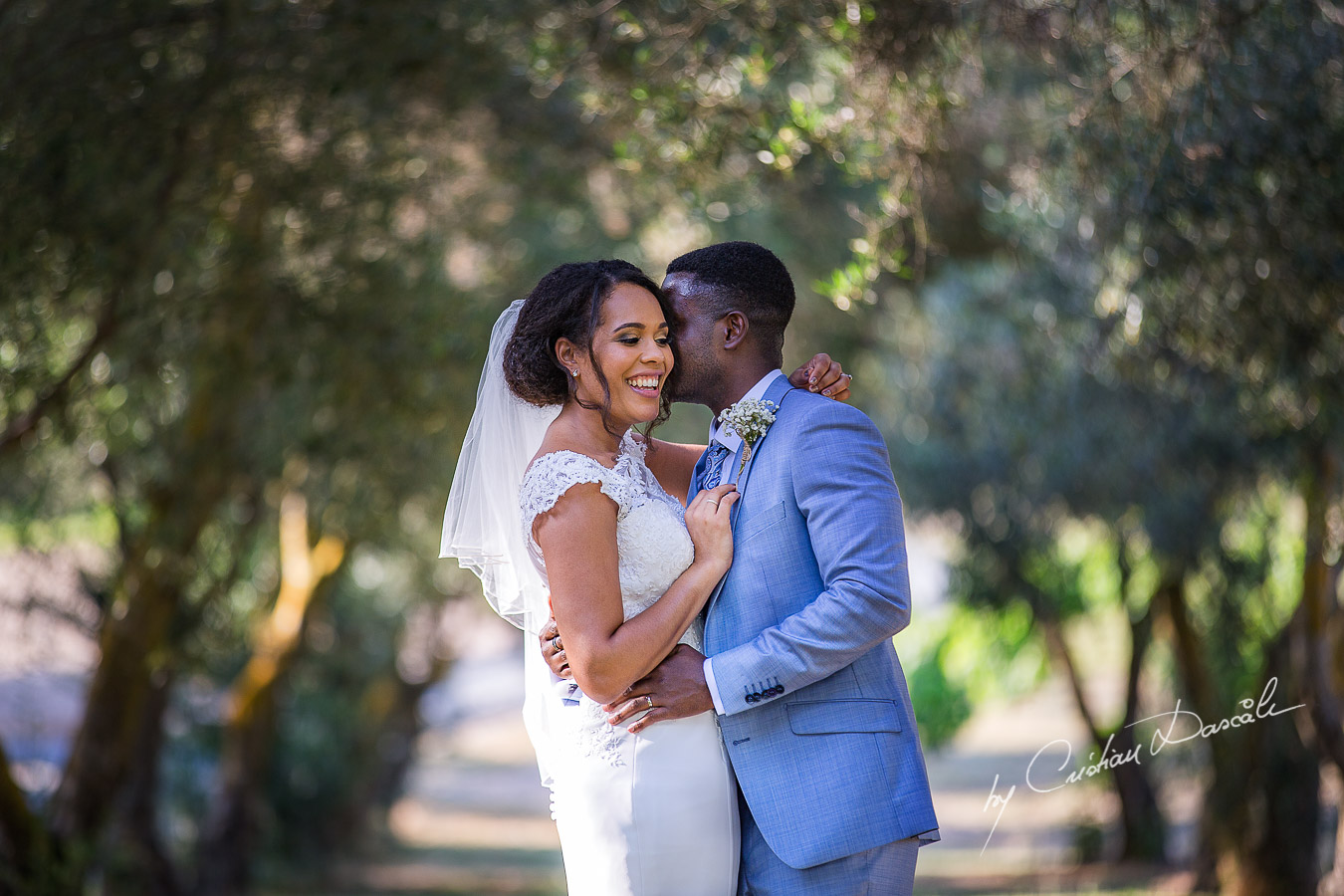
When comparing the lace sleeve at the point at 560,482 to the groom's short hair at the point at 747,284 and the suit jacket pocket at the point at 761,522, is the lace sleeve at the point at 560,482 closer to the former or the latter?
the suit jacket pocket at the point at 761,522

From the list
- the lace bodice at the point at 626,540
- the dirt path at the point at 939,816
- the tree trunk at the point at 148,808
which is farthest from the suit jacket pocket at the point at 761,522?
the tree trunk at the point at 148,808

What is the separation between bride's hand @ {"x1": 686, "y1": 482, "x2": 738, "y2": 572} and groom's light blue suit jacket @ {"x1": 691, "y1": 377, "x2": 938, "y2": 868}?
0.04 m

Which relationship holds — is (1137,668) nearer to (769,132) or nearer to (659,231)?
(659,231)

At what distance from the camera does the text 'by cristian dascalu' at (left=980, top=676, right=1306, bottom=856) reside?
5000 mm

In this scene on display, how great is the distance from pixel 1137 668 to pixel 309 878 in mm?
8951

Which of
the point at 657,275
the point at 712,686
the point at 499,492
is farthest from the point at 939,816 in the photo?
the point at 712,686

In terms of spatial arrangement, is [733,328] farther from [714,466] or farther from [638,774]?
[638,774]

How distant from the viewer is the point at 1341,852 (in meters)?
6.16

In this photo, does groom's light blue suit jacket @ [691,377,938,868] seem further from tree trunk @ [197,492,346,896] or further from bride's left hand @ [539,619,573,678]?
tree trunk @ [197,492,346,896]

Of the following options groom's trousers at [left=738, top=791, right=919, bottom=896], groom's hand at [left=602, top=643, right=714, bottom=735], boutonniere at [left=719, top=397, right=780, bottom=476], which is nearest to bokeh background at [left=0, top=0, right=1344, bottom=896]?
boutonniere at [left=719, top=397, right=780, bottom=476]

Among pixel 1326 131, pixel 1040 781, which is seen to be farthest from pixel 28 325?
pixel 1040 781

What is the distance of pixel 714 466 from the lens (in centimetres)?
328

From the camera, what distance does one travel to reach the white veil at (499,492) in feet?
11.1

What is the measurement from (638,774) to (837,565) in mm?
687
